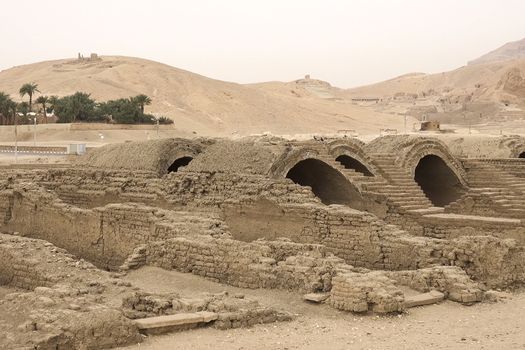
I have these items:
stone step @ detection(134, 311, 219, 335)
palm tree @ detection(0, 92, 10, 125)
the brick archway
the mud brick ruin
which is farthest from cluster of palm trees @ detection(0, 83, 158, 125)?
stone step @ detection(134, 311, 219, 335)

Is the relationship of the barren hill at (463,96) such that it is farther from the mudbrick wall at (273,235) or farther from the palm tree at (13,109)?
the mudbrick wall at (273,235)

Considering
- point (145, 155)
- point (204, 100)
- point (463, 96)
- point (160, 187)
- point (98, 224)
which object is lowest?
point (98, 224)

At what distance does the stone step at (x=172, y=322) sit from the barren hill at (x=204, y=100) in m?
52.4

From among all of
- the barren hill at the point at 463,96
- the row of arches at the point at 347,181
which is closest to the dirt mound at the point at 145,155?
the row of arches at the point at 347,181

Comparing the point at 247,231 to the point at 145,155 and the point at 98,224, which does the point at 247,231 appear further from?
the point at 145,155

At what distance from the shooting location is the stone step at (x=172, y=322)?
26.3 feet

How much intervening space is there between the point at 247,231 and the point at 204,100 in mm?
60450

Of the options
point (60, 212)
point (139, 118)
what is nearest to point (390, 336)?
point (60, 212)

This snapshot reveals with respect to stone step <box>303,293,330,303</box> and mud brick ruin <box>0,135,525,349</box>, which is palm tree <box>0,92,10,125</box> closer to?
mud brick ruin <box>0,135,525,349</box>

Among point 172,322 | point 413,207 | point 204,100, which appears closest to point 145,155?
point 413,207

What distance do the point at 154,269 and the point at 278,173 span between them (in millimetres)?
3742

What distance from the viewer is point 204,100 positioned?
7381 cm

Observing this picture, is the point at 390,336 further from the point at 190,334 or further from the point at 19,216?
the point at 19,216

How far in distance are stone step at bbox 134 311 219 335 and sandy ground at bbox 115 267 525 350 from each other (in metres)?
0.10
